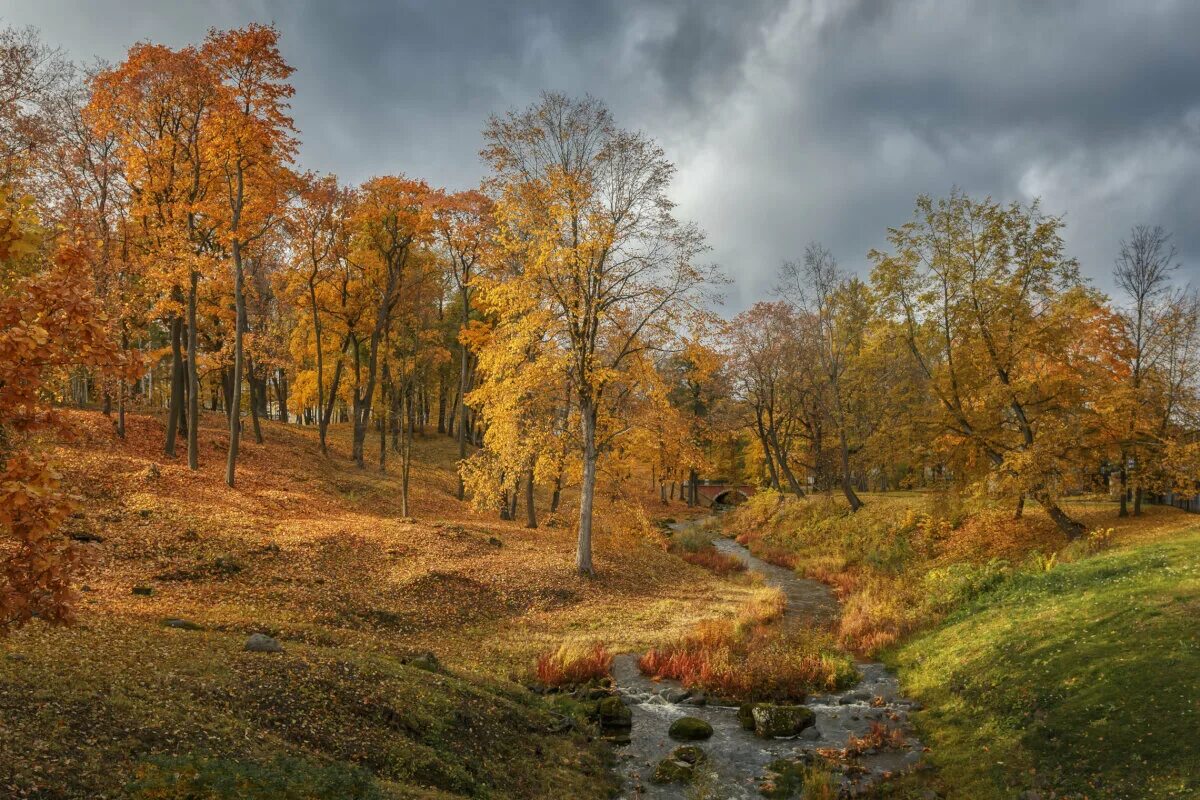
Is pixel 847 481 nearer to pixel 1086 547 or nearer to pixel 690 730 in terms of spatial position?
pixel 1086 547

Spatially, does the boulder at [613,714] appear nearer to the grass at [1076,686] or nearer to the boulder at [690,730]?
the boulder at [690,730]

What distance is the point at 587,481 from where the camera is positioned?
21641 millimetres

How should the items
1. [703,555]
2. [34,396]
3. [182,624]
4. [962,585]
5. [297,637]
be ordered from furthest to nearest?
[703,555] → [962,585] → [297,637] → [182,624] → [34,396]

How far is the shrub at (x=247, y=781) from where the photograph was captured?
20.1 feet

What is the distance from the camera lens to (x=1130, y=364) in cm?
2711

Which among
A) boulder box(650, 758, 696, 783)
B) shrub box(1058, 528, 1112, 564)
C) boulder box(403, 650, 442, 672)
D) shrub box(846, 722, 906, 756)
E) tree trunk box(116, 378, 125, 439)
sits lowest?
boulder box(650, 758, 696, 783)

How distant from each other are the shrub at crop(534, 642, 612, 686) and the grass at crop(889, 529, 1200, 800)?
255 inches

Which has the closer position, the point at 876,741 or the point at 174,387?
the point at 876,741

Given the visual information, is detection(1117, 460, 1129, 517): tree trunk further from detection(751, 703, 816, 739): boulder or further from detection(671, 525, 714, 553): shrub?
detection(751, 703, 816, 739): boulder

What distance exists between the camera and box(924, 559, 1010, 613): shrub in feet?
60.8

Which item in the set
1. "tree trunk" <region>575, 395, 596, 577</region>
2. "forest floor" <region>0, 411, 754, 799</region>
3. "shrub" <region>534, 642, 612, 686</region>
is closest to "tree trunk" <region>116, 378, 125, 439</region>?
"forest floor" <region>0, 411, 754, 799</region>

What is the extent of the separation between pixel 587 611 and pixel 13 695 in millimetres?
13969

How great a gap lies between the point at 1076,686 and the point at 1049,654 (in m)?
1.51

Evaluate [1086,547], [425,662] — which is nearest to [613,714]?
[425,662]
